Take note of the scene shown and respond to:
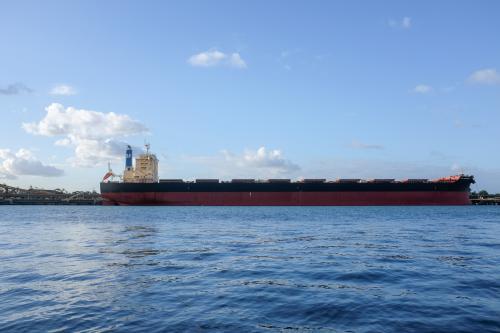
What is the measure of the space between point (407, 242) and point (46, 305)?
17112mm

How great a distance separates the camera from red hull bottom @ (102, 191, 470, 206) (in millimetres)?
65000

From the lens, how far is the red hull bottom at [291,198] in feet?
213

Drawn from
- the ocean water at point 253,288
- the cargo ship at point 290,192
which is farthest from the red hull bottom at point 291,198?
the ocean water at point 253,288

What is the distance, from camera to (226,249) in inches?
709

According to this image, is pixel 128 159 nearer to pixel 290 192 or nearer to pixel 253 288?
pixel 290 192

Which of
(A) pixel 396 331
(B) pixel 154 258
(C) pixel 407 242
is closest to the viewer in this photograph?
(A) pixel 396 331

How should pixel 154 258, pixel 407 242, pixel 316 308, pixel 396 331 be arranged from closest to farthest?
pixel 396 331
pixel 316 308
pixel 154 258
pixel 407 242

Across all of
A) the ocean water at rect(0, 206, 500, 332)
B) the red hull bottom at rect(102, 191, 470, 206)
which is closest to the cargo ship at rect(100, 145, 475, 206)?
the red hull bottom at rect(102, 191, 470, 206)

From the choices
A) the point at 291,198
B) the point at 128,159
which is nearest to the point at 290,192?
the point at 291,198

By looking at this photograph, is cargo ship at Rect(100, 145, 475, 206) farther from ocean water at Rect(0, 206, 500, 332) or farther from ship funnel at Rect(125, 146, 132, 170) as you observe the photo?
ocean water at Rect(0, 206, 500, 332)

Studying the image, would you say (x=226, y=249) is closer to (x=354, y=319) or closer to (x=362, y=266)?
(x=362, y=266)

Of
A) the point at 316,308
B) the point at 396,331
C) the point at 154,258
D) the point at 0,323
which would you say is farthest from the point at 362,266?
the point at 0,323

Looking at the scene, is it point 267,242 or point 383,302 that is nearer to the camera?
point 383,302

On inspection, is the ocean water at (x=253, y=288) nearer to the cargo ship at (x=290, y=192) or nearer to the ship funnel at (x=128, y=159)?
the cargo ship at (x=290, y=192)
